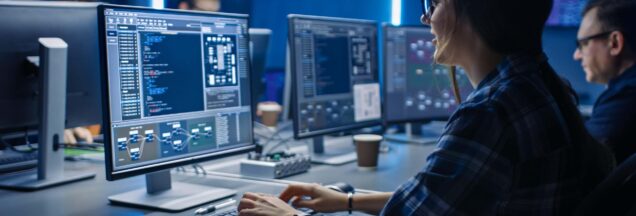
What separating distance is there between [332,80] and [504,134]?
52.7 inches

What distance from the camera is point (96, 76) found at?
6.63 feet

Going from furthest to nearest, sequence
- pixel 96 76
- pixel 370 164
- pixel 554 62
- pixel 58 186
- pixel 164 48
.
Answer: pixel 554 62
pixel 370 164
pixel 96 76
pixel 58 186
pixel 164 48

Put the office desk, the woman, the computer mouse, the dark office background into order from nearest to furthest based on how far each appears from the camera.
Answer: the woman, the computer mouse, the office desk, the dark office background

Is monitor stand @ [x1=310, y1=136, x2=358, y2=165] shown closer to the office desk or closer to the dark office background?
the office desk

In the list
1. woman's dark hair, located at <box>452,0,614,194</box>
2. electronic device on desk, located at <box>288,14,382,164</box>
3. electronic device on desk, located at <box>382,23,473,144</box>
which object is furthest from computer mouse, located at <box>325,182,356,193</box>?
electronic device on desk, located at <box>382,23,473,144</box>

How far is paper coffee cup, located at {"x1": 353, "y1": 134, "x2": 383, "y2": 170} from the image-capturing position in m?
2.17

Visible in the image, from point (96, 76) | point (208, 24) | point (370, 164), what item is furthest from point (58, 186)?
point (370, 164)

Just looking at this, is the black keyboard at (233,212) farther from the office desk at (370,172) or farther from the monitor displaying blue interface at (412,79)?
the monitor displaying blue interface at (412,79)

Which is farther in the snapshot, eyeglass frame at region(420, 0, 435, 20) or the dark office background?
the dark office background

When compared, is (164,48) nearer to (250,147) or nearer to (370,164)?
(250,147)

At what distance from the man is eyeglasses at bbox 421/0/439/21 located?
0.90m

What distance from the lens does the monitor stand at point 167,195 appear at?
1.61m

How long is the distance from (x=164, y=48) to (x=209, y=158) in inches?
13.0

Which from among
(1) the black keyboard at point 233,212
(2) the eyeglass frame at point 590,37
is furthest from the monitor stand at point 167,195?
(2) the eyeglass frame at point 590,37
